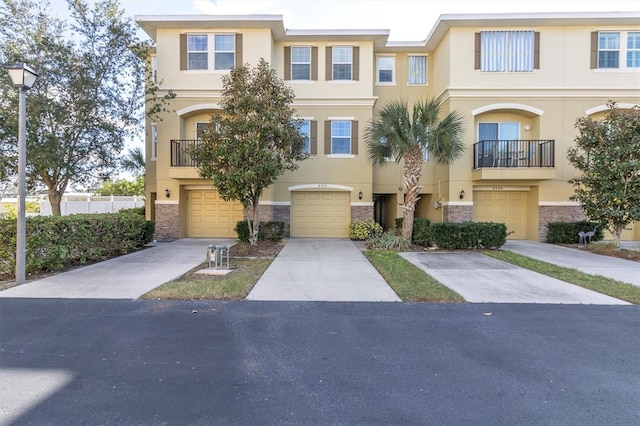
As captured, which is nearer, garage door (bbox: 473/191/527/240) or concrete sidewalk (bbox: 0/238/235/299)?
concrete sidewalk (bbox: 0/238/235/299)

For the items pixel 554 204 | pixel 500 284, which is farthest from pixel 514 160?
pixel 500 284

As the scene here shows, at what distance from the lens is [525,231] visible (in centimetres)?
1506

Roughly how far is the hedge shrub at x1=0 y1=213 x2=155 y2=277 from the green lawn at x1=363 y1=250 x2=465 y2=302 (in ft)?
25.7

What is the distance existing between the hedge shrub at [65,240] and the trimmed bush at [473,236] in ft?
36.0

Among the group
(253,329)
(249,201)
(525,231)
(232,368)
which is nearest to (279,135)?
(249,201)

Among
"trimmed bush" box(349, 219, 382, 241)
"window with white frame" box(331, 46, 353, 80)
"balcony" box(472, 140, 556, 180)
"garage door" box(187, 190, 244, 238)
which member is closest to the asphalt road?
"trimmed bush" box(349, 219, 382, 241)

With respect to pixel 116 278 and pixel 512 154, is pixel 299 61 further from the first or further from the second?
pixel 116 278

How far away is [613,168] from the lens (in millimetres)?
10508

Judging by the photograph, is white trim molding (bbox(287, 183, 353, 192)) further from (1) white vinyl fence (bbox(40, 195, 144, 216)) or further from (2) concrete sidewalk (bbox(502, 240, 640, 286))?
(1) white vinyl fence (bbox(40, 195, 144, 216))

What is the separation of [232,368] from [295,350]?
75cm

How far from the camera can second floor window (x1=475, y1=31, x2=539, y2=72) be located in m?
14.0

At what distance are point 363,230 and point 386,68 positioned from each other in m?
8.45

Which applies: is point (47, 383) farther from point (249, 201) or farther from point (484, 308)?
point (249, 201)

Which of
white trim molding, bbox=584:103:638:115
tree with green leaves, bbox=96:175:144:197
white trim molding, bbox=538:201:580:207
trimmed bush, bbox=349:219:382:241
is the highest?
white trim molding, bbox=584:103:638:115
